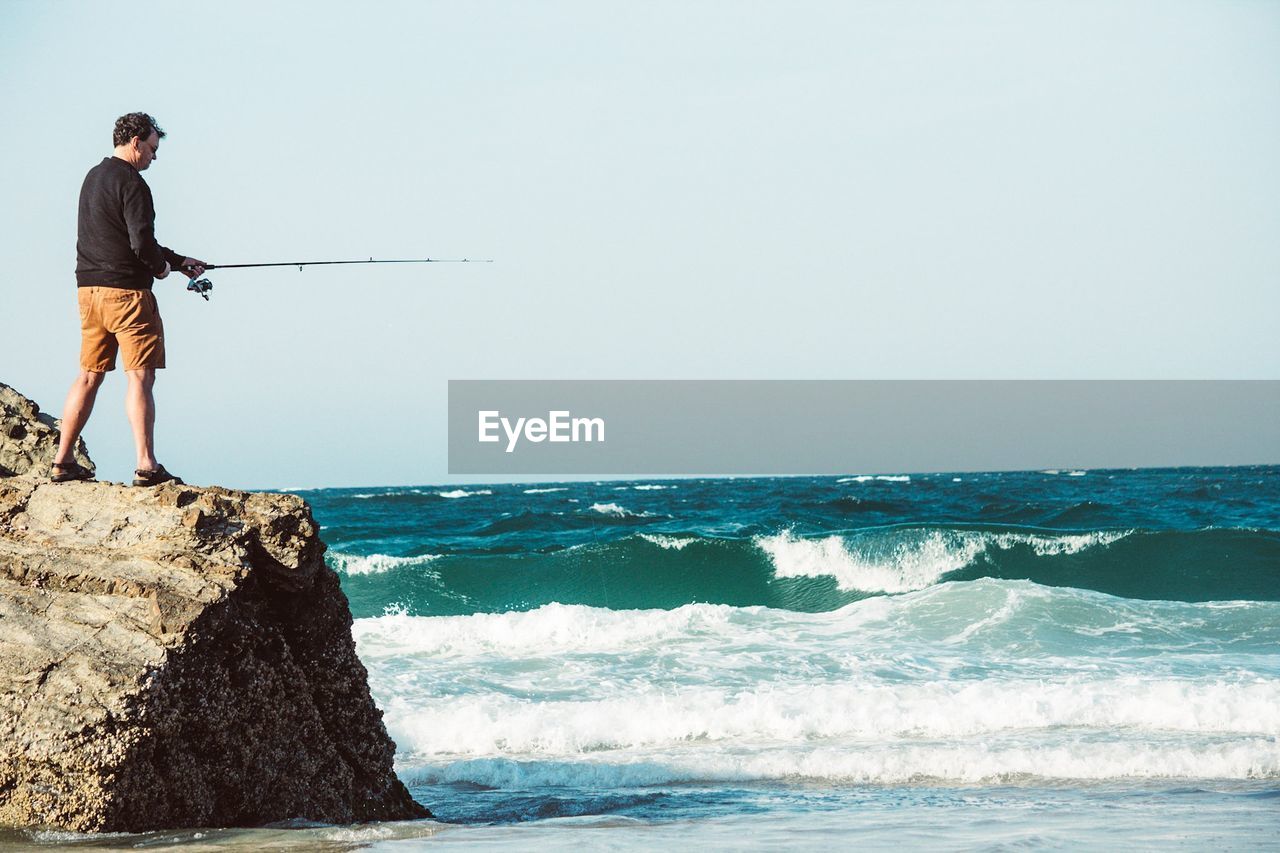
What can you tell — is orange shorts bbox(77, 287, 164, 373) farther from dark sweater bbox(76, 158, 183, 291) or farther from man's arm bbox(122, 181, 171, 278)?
man's arm bbox(122, 181, 171, 278)

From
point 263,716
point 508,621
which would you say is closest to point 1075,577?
point 508,621

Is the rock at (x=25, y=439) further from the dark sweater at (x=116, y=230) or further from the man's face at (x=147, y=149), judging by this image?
the man's face at (x=147, y=149)

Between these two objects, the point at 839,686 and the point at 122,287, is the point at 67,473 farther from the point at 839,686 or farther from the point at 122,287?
the point at 839,686

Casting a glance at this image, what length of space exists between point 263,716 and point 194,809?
1.32 ft

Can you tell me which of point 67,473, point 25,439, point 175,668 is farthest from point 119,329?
point 175,668

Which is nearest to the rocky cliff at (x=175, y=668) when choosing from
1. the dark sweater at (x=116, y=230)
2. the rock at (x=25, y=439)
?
the rock at (x=25, y=439)

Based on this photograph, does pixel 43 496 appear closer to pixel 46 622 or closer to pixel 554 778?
pixel 46 622

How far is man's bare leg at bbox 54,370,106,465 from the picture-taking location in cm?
511

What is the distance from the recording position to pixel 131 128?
198 inches

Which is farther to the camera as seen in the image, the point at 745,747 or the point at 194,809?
the point at 745,747

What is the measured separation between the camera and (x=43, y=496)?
487 cm

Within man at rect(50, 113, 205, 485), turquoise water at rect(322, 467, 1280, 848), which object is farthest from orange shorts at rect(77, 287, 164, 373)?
turquoise water at rect(322, 467, 1280, 848)

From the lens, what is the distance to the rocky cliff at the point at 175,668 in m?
4.14

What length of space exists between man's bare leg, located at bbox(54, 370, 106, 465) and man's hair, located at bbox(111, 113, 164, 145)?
3.26 feet
